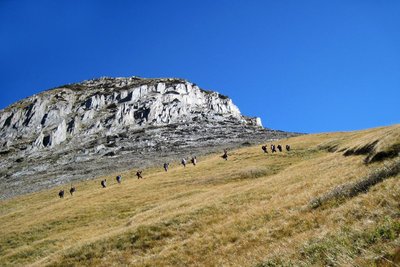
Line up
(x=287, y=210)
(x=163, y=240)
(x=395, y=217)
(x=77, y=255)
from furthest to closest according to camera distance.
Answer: (x=77, y=255)
(x=163, y=240)
(x=287, y=210)
(x=395, y=217)

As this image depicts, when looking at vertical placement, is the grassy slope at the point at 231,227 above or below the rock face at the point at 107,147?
below

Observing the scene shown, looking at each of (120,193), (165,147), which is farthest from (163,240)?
(165,147)

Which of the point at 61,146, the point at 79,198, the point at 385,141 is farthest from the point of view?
the point at 61,146

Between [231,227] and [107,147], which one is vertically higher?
[107,147]

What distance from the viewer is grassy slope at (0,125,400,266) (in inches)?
436

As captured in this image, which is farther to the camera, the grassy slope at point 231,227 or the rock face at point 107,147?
the rock face at point 107,147

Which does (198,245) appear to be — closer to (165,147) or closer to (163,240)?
(163,240)

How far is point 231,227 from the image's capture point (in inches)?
912

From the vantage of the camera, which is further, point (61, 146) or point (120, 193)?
point (61, 146)

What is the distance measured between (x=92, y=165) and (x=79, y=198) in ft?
205

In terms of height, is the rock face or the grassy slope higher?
the rock face

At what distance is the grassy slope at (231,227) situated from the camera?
11.1m

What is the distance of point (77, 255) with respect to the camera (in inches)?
1121

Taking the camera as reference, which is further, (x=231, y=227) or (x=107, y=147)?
(x=107, y=147)
